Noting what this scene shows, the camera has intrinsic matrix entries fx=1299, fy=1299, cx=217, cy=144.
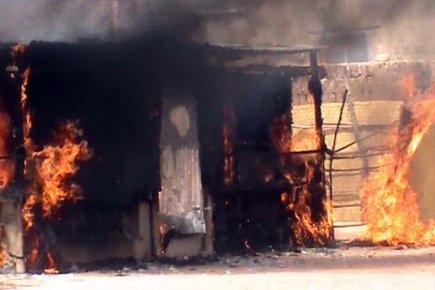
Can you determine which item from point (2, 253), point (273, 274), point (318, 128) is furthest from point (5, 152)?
point (318, 128)

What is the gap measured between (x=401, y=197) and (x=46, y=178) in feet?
24.9

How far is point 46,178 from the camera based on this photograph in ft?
60.3

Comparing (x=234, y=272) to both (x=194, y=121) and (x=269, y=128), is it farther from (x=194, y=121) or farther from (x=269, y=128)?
(x=269, y=128)

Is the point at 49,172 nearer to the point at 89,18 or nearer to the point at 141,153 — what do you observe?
the point at 141,153

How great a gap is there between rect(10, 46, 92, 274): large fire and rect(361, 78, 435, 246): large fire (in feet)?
21.2

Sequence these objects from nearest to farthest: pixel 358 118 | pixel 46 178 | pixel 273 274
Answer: pixel 273 274 → pixel 46 178 → pixel 358 118

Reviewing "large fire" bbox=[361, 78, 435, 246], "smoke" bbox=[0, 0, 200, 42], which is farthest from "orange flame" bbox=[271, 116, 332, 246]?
"smoke" bbox=[0, 0, 200, 42]

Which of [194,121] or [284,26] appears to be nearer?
[194,121]

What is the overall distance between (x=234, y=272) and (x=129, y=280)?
165 centimetres

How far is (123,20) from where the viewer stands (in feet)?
67.6

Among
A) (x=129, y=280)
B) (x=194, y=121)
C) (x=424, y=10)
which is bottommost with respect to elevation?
(x=129, y=280)

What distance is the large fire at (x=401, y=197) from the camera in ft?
74.5

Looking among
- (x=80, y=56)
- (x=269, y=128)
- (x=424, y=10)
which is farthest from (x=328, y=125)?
(x=80, y=56)

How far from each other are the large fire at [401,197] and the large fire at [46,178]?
21.2 ft
